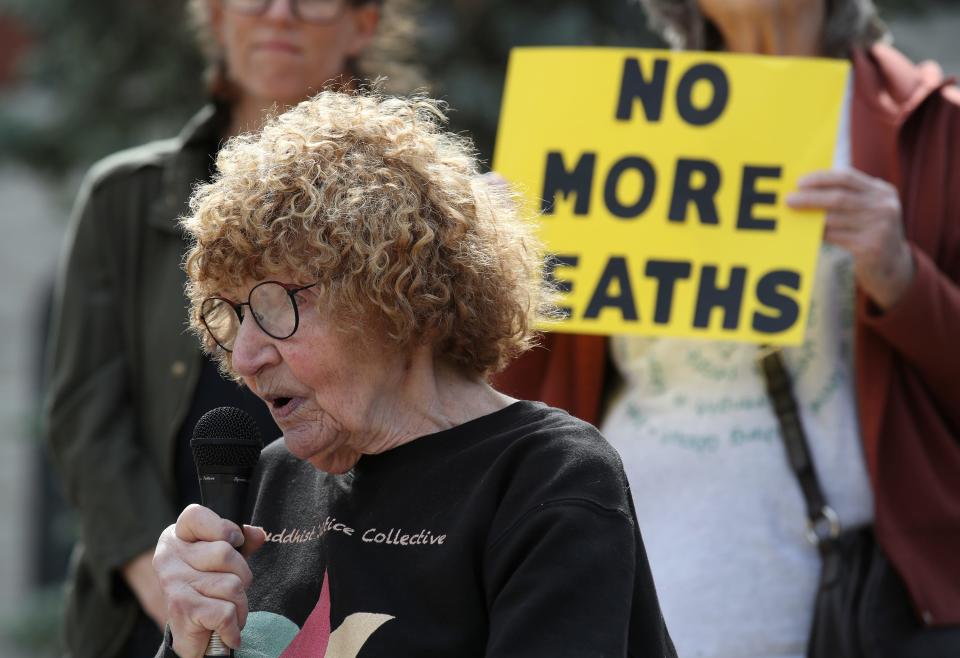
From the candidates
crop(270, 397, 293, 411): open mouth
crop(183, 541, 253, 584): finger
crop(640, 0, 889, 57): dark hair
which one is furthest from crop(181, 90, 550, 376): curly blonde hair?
crop(640, 0, 889, 57): dark hair

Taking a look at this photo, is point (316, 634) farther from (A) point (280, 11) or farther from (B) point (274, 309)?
(A) point (280, 11)

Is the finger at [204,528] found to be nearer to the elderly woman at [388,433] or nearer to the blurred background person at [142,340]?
the elderly woman at [388,433]

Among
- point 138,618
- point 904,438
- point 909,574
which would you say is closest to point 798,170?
point 904,438

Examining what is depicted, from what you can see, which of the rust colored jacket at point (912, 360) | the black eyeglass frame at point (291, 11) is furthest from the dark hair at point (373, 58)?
the rust colored jacket at point (912, 360)

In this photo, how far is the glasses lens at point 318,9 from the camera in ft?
13.2

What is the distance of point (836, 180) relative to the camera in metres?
3.28

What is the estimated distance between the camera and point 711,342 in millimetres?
3459

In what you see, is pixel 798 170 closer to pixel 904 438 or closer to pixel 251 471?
pixel 904 438

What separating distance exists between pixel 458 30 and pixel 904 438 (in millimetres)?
3749

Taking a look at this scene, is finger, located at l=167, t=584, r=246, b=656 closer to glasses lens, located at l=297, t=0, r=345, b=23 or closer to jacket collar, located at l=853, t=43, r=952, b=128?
jacket collar, located at l=853, t=43, r=952, b=128

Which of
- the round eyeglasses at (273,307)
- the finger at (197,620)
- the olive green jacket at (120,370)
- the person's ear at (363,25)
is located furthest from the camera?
the person's ear at (363,25)

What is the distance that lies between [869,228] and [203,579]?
1.63m

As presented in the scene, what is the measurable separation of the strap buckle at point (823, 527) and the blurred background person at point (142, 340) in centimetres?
118

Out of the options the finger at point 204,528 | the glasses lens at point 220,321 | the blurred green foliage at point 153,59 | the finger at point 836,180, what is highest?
the glasses lens at point 220,321
